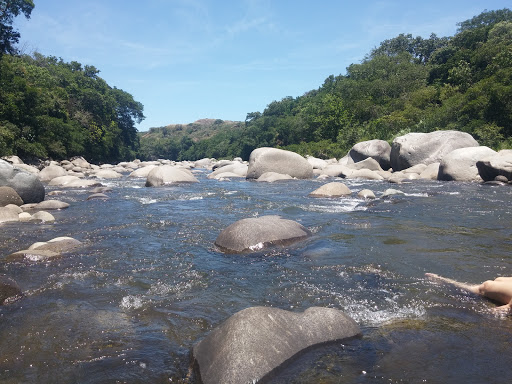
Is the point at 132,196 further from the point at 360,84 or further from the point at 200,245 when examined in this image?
the point at 360,84

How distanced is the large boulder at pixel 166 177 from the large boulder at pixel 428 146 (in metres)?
11.4

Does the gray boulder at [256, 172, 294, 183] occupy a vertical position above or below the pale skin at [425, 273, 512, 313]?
above

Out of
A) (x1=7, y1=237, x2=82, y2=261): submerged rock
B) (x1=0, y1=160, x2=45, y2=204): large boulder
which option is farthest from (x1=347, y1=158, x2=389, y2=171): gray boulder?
(x1=7, y1=237, x2=82, y2=261): submerged rock

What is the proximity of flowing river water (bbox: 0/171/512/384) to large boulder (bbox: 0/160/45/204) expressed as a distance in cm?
336

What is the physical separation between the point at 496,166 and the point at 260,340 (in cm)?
1459

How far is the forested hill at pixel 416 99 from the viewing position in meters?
24.6

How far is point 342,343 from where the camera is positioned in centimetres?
311

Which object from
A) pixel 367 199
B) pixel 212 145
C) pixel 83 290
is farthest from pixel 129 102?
pixel 83 290

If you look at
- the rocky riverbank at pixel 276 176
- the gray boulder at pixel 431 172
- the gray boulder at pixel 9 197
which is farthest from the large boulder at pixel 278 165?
the gray boulder at pixel 9 197

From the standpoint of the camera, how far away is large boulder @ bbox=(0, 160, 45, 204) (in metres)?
10.7

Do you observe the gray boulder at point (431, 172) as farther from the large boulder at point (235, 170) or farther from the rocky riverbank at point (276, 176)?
the large boulder at point (235, 170)

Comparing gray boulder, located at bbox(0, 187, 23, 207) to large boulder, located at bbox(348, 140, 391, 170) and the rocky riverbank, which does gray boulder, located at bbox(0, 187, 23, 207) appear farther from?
large boulder, located at bbox(348, 140, 391, 170)

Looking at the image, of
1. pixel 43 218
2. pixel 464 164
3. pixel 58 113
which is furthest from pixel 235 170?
pixel 58 113

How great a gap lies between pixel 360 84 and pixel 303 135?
10.4m
